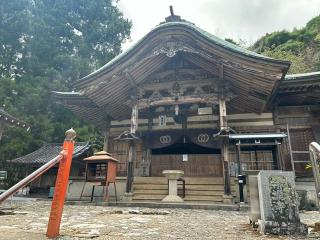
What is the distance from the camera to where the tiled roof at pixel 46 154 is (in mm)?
16459

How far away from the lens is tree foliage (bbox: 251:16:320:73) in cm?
2662

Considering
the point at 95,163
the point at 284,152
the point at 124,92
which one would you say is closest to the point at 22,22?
the point at 124,92

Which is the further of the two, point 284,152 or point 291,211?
point 284,152

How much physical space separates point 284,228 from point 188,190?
255 inches

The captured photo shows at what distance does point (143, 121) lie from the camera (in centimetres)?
1321

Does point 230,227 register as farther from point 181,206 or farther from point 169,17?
point 169,17

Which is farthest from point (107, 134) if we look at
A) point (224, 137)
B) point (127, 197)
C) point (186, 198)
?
point (224, 137)

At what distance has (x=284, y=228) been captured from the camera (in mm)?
3736

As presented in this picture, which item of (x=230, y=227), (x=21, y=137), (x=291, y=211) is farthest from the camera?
(x=21, y=137)

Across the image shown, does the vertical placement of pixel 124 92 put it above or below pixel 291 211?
above

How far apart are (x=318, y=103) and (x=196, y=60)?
220 inches

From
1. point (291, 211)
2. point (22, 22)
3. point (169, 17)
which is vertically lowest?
point (291, 211)

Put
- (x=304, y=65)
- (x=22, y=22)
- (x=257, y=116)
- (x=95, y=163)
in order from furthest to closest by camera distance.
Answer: (x=304, y=65) < (x=22, y=22) < (x=257, y=116) < (x=95, y=163)

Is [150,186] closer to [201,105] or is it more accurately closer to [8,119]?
[201,105]
